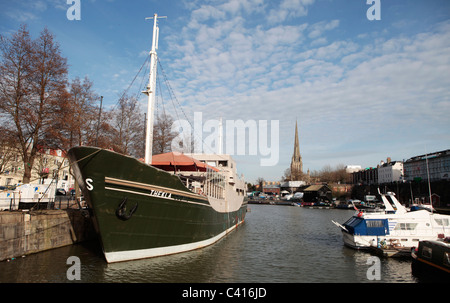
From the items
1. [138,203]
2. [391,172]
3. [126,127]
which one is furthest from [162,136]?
[391,172]

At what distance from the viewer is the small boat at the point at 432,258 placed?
40.9 ft

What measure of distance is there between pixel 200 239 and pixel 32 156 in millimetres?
14080

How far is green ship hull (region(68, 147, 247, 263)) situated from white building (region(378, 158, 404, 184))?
105466mm

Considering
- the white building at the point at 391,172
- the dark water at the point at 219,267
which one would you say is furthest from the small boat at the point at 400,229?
the white building at the point at 391,172

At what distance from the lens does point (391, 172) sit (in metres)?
108

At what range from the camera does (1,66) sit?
19.9 metres

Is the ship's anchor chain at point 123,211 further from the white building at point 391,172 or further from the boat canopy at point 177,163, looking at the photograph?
the white building at point 391,172

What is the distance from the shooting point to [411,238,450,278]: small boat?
40.9 ft

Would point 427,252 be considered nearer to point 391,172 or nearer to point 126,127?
point 126,127

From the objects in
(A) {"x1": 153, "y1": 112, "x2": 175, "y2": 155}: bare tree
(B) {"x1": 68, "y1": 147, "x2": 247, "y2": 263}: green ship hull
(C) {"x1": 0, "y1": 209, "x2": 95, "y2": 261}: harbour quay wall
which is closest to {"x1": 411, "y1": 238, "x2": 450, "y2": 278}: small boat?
(B) {"x1": 68, "y1": 147, "x2": 247, "y2": 263}: green ship hull

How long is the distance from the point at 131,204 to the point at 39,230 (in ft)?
20.9

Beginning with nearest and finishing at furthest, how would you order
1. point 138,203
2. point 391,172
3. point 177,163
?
point 138,203 → point 177,163 → point 391,172
